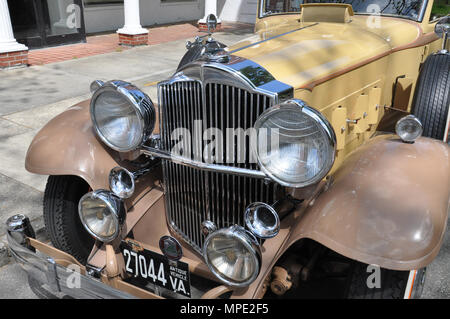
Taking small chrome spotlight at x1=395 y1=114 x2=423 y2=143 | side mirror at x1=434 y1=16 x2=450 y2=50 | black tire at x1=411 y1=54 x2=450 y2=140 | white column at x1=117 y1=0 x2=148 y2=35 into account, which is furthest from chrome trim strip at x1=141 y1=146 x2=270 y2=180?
white column at x1=117 y1=0 x2=148 y2=35

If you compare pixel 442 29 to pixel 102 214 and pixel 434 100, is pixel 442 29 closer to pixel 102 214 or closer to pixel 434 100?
pixel 434 100

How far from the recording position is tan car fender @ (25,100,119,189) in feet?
7.74

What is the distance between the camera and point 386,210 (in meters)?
1.70

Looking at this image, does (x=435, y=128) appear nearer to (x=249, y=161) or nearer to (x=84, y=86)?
(x=249, y=161)

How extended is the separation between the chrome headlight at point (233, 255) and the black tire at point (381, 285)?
45cm

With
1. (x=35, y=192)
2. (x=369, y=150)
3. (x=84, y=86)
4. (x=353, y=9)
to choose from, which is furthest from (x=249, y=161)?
(x=84, y=86)

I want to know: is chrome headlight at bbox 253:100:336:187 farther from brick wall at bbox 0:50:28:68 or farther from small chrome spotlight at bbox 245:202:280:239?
brick wall at bbox 0:50:28:68

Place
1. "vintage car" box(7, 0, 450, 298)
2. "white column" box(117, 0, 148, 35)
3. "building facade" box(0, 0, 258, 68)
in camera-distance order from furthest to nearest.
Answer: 1. "white column" box(117, 0, 148, 35)
2. "building facade" box(0, 0, 258, 68)
3. "vintage car" box(7, 0, 450, 298)

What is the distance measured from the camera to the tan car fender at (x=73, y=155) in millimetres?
2359

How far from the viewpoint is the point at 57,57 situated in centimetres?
873

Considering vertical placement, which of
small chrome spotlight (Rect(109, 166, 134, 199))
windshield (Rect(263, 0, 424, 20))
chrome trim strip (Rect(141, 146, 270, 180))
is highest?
windshield (Rect(263, 0, 424, 20))

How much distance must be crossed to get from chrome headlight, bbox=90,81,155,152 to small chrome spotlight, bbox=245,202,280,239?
75 centimetres

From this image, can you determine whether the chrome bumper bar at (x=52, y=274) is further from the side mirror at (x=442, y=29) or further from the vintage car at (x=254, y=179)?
the side mirror at (x=442, y=29)
